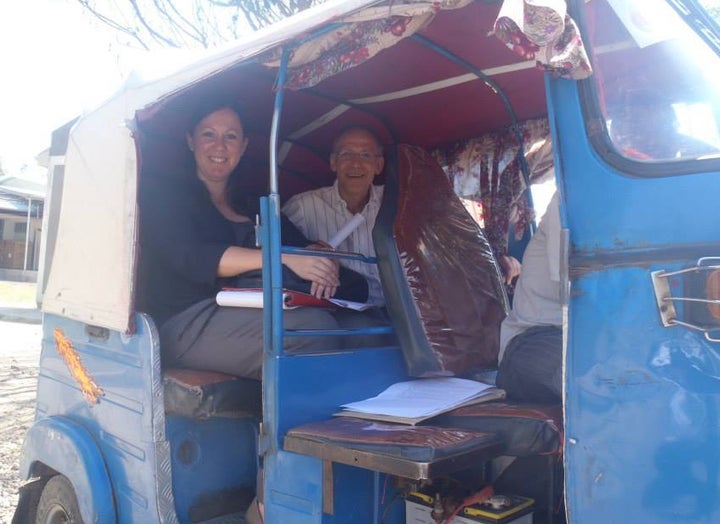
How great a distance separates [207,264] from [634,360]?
180cm

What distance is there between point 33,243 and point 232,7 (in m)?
22.7

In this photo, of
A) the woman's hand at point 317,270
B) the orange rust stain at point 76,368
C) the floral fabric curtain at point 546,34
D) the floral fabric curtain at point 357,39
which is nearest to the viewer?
the floral fabric curtain at point 546,34

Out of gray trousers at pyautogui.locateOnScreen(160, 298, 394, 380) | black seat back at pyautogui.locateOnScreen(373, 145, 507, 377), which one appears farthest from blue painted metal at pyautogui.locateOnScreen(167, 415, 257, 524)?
black seat back at pyautogui.locateOnScreen(373, 145, 507, 377)

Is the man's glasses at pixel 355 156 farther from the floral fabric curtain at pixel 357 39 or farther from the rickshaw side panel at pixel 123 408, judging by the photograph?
the rickshaw side panel at pixel 123 408

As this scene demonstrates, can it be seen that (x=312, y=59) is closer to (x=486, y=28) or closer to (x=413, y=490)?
(x=486, y=28)

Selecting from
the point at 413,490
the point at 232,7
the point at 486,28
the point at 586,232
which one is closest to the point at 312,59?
the point at 486,28

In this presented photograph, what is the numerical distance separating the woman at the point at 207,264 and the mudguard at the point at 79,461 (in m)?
0.51

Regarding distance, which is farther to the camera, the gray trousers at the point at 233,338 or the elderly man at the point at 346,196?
the elderly man at the point at 346,196

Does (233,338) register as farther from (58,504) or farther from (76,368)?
(58,504)

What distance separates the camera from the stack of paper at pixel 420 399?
2166mm

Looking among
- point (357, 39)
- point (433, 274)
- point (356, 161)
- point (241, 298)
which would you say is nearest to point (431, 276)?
point (433, 274)

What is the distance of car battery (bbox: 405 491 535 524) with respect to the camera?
76.6 inches

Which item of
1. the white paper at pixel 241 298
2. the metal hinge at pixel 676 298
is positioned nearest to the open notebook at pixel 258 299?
the white paper at pixel 241 298

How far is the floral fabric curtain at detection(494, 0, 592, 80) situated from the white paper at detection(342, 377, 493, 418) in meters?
1.09
